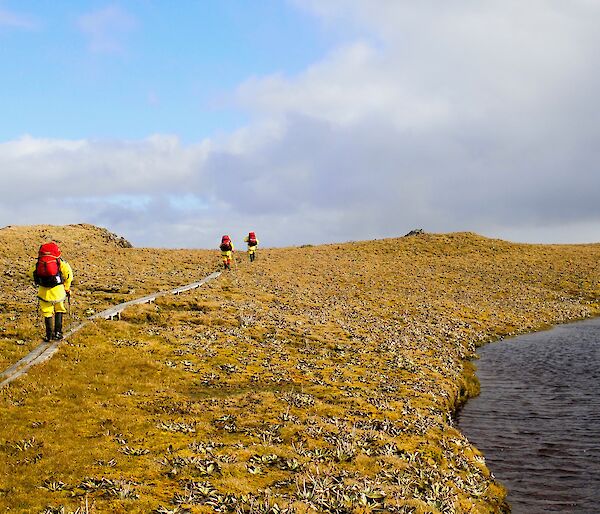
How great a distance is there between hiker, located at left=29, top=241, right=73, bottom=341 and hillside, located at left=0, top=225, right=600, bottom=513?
1.48 m


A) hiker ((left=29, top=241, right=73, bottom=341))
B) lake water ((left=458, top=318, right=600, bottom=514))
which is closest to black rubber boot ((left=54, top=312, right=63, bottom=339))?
hiker ((left=29, top=241, right=73, bottom=341))

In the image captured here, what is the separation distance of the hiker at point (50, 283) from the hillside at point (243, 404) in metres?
1.48

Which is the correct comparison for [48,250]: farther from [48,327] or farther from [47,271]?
[48,327]

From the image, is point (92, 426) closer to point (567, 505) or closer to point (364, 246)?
point (567, 505)

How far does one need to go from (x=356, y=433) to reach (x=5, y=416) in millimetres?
10744

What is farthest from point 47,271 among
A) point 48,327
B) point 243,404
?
point 243,404

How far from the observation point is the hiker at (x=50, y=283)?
2128cm

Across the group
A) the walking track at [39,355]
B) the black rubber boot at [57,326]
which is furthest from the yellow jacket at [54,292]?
the walking track at [39,355]

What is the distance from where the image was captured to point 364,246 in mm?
86250

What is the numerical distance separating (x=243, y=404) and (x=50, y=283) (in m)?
10.7

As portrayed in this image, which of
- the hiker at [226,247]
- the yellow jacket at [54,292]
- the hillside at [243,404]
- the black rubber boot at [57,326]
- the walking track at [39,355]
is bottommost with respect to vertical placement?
the hillside at [243,404]

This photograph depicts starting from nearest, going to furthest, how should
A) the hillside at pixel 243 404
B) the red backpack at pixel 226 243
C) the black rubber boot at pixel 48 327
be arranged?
the hillside at pixel 243 404
the black rubber boot at pixel 48 327
the red backpack at pixel 226 243

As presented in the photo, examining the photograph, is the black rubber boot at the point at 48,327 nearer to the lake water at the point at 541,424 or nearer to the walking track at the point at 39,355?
the walking track at the point at 39,355

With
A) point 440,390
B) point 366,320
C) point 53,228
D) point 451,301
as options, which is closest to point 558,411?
point 440,390
